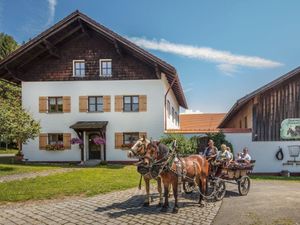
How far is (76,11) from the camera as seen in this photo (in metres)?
23.1

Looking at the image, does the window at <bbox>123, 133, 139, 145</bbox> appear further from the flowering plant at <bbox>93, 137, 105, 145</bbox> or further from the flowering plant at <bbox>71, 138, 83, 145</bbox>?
the flowering plant at <bbox>71, 138, 83, 145</bbox>

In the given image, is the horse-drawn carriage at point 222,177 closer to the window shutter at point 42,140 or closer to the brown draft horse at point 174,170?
the brown draft horse at point 174,170

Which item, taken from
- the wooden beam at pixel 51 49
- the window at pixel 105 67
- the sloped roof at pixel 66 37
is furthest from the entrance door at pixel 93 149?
the sloped roof at pixel 66 37

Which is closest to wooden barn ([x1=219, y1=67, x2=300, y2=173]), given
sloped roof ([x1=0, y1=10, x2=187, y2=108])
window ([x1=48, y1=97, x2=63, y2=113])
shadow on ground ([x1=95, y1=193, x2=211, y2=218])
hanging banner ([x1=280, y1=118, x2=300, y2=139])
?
hanging banner ([x1=280, y1=118, x2=300, y2=139])

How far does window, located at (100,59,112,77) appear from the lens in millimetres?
24312

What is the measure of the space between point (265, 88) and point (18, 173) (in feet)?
48.9

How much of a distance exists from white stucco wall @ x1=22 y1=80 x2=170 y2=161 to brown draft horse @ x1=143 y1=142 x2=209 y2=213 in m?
14.3

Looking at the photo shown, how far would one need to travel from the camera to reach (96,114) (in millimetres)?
24438

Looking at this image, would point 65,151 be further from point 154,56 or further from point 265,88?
point 265,88

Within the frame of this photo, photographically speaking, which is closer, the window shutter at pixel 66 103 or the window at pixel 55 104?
the window shutter at pixel 66 103

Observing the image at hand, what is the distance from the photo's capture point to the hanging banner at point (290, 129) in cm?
2141

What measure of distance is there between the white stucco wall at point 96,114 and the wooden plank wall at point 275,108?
6652mm

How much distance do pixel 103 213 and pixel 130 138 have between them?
15.9 m

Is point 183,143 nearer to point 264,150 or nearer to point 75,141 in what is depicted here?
point 264,150
